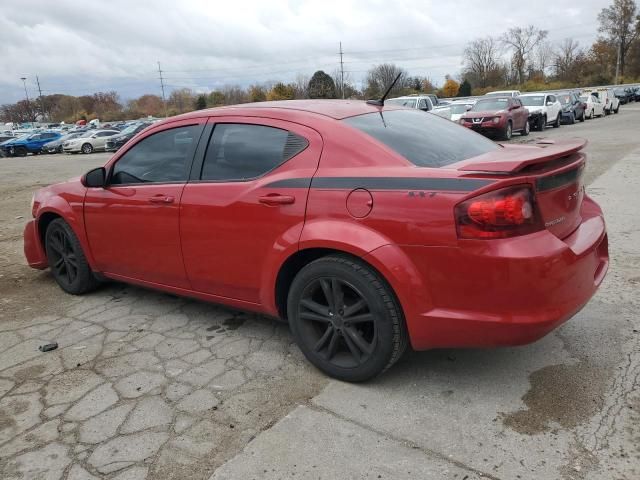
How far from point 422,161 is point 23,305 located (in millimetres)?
3778

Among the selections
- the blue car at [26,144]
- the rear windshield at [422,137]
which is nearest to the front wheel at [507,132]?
the rear windshield at [422,137]

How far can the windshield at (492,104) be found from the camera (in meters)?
20.3

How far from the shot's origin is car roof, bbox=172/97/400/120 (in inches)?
135

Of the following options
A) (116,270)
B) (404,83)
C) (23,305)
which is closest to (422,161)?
(116,270)

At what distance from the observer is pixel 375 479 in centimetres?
229

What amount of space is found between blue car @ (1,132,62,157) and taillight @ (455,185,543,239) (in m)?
38.6

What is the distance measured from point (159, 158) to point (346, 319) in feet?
6.44

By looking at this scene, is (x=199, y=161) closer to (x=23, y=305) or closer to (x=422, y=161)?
(x=422, y=161)

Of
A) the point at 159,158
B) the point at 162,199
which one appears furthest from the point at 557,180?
the point at 159,158

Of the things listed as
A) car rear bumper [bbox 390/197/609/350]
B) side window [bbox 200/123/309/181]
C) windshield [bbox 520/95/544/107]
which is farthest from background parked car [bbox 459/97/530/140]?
car rear bumper [bbox 390/197/609/350]

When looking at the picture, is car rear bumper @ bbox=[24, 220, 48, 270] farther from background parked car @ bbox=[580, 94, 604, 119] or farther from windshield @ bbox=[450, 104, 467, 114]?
background parked car @ bbox=[580, 94, 604, 119]

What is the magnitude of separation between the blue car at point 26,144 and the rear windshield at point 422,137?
3753 centimetres

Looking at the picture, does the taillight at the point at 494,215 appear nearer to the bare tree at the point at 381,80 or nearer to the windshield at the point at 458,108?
the windshield at the point at 458,108

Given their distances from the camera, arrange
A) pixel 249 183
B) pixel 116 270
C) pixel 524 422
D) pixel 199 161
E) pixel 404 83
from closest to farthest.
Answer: pixel 524 422, pixel 249 183, pixel 199 161, pixel 116 270, pixel 404 83
